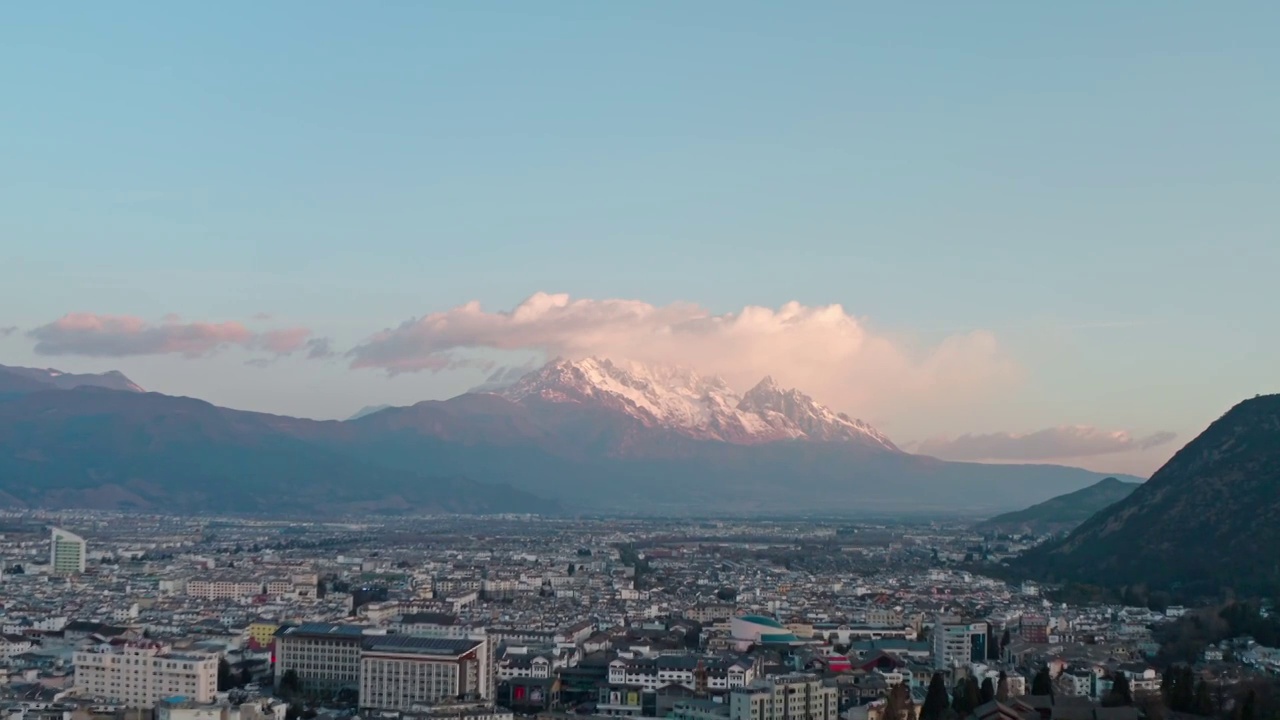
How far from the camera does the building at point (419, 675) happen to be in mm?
46438

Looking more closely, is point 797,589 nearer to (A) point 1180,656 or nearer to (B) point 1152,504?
(B) point 1152,504

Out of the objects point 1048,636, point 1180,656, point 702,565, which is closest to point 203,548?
point 702,565

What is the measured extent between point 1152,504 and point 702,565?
27.3 meters

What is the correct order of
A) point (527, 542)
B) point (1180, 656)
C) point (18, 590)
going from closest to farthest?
1. point (1180, 656)
2. point (18, 590)
3. point (527, 542)

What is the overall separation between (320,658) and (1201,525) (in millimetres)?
53991

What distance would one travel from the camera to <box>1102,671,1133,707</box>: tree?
44.8 metres

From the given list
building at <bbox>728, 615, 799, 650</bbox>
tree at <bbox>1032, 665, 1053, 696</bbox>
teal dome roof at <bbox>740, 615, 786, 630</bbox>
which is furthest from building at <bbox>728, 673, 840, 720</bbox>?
teal dome roof at <bbox>740, 615, 786, 630</bbox>

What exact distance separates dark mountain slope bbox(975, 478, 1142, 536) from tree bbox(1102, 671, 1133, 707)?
3720 inches

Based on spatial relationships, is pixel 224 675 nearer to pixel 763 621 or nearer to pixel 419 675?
pixel 419 675

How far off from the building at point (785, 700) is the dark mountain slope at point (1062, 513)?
96.7 metres

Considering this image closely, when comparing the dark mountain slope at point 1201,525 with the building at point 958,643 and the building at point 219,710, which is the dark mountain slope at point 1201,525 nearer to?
the building at point 958,643

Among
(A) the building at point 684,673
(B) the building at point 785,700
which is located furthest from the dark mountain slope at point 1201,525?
(B) the building at point 785,700

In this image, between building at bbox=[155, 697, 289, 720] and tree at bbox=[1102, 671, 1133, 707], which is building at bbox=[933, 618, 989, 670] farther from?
building at bbox=[155, 697, 289, 720]

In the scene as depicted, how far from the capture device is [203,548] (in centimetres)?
11825
